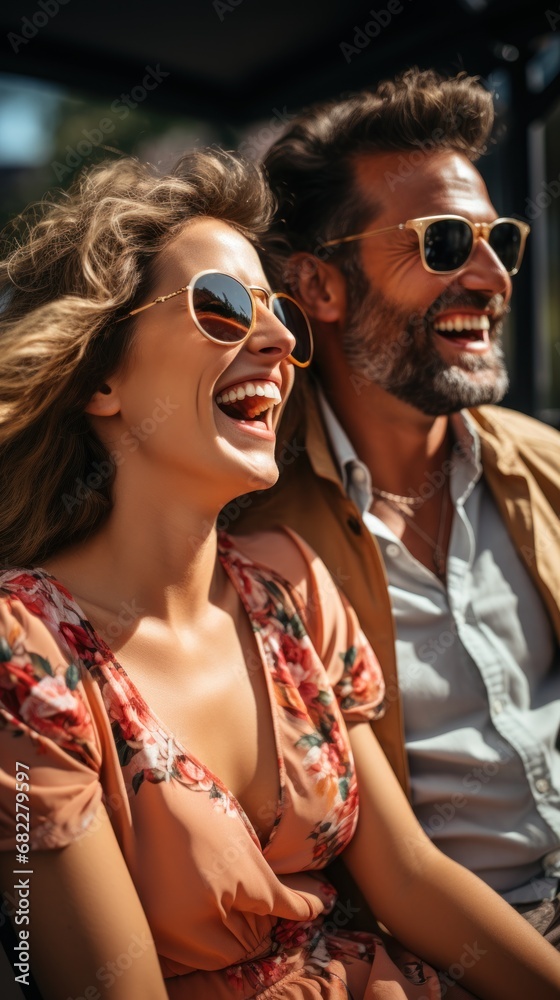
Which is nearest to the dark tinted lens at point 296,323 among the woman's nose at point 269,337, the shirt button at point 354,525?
the woman's nose at point 269,337

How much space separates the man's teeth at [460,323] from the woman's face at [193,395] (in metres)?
0.93

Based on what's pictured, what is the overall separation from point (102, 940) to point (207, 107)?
12.2ft

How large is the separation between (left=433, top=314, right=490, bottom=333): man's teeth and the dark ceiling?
1368 mm

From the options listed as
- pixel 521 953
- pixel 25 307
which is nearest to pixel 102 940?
pixel 521 953

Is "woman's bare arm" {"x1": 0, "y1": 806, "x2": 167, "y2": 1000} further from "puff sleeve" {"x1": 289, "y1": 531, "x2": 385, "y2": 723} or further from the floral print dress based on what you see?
"puff sleeve" {"x1": 289, "y1": 531, "x2": 385, "y2": 723}

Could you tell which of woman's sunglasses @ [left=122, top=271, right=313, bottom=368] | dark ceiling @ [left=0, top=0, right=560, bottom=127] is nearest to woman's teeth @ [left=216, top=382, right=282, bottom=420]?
woman's sunglasses @ [left=122, top=271, right=313, bottom=368]

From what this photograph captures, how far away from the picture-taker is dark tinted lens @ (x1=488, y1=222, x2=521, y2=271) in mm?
2771

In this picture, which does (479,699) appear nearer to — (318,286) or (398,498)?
(398,498)

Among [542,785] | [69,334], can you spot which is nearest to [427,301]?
[69,334]

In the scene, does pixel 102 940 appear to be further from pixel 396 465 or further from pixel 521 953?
pixel 396 465

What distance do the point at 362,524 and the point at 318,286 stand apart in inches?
36.3

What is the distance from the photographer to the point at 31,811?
147 centimetres

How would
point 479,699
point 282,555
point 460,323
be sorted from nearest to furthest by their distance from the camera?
point 282,555 → point 479,699 → point 460,323

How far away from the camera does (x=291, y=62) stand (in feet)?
12.9
